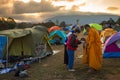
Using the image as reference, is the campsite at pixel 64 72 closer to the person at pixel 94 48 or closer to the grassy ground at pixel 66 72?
the grassy ground at pixel 66 72

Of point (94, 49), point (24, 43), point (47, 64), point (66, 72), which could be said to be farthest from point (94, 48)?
point (24, 43)

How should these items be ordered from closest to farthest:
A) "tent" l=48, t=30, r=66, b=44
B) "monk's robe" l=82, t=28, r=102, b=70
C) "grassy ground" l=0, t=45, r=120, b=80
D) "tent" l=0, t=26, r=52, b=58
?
"grassy ground" l=0, t=45, r=120, b=80
"monk's robe" l=82, t=28, r=102, b=70
"tent" l=0, t=26, r=52, b=58
"tent" l=48, t=30, r=66, b=44

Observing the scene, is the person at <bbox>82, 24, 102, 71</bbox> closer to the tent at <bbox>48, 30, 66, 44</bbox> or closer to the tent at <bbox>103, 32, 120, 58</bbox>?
the tent at <bbox>103, 32, 120, 58</bbox>

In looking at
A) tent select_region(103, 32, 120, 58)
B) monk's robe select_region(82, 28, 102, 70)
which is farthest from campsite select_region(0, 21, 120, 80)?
monk's robe select_region(82, 28, 102, 70)

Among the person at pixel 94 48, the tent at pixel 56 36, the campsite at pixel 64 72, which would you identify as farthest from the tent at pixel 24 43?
the tent at pixel 56 36

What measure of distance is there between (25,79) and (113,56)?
236 inches

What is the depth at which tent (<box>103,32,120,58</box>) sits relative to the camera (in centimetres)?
1441

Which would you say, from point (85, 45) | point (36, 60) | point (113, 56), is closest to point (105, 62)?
point (113, 56)

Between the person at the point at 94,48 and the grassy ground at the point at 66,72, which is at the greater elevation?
the person at the point at 94,48

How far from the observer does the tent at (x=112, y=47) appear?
1441 centimetres

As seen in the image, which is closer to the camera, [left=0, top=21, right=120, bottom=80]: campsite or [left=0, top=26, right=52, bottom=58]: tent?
[left=0, top=21, right=120, bottom=80]: campsite

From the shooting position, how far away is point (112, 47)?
47.6ft

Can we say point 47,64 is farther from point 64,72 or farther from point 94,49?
point 94,49

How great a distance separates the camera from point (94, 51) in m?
11.2
